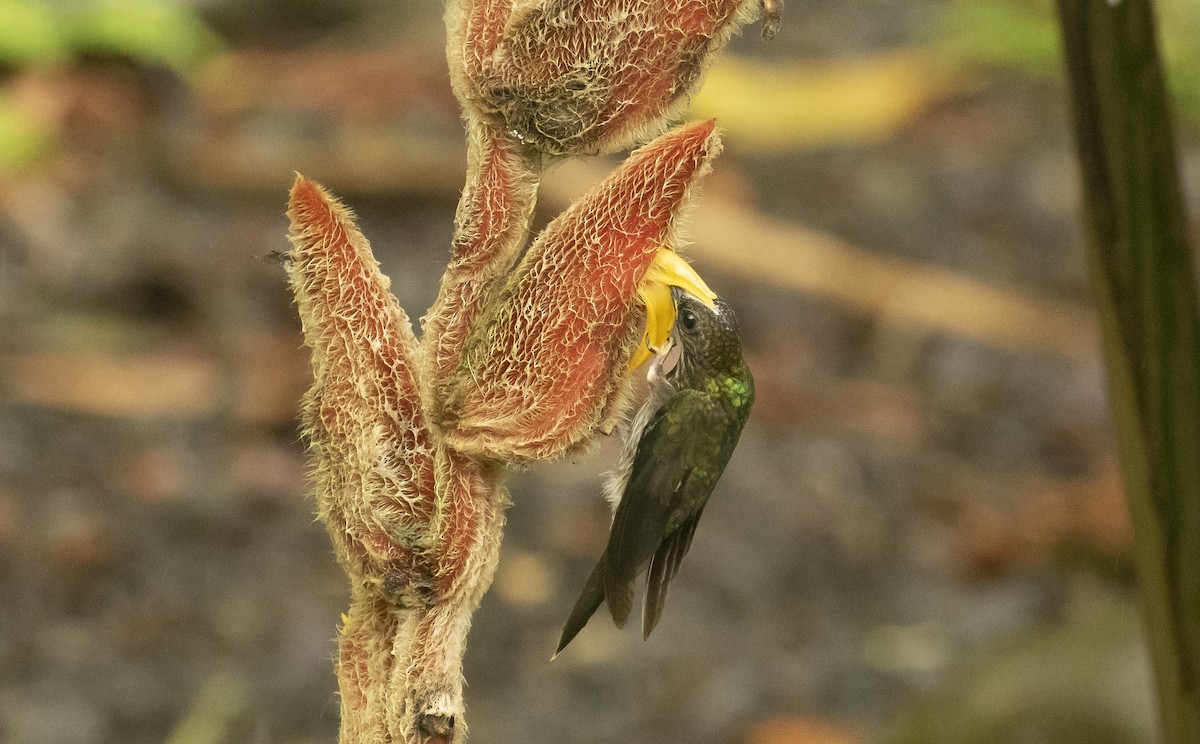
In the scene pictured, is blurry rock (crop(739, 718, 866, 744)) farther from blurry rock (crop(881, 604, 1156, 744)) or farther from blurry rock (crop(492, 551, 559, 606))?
blurry rock (crop(492, 551, 559, 606))

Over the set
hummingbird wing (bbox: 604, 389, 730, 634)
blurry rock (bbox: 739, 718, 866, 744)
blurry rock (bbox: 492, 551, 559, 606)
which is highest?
hummingbird wing (bbox: 604, 389, 730, 634)

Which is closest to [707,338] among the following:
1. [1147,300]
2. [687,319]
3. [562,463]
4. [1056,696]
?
[687,319]

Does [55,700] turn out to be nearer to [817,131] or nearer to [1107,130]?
[1107,130]

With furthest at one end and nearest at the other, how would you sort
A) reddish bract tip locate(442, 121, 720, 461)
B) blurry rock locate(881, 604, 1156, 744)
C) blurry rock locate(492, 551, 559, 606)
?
blurry rock locate(492, 551, 559, 606) → blurry rock locate(881, 604, 1156, 744) → reddish bract tip locate(442, 121, 720, 461)

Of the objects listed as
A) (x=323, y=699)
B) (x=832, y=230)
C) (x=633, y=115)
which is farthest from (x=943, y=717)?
(x=832, y=230)

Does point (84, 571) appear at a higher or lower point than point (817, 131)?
lower

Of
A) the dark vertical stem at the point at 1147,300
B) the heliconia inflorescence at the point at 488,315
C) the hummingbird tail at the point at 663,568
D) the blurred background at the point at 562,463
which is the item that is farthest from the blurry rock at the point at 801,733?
the heliconia inflorescence at the point at 488,315

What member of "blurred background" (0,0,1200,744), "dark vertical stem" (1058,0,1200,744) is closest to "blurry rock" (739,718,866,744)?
"blurred background" (0,0,1200,744)
